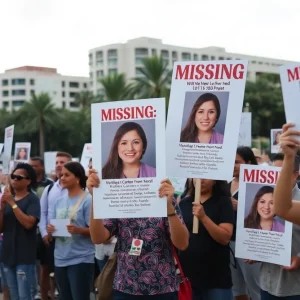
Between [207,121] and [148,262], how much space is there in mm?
1019

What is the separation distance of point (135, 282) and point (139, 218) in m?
0.40

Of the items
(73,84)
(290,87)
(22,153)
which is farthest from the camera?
(73,84)

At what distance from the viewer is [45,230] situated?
6133 millimetres

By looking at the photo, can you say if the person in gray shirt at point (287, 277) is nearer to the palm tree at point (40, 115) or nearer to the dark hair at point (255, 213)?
the dark hair at point (255, 213)

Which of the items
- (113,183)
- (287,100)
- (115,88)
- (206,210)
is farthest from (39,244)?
(115,88)

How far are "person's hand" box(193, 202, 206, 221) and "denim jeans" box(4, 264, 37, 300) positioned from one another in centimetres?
259

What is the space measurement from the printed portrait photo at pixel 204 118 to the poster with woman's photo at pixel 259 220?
490 mm

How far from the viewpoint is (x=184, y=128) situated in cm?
404

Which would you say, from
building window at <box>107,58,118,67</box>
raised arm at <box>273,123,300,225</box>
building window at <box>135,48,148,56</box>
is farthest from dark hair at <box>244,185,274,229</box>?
building window at <box>107,58,118,67</box>

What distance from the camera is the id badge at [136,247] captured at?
375 centimetres

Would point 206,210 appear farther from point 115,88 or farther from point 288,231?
point 115,88

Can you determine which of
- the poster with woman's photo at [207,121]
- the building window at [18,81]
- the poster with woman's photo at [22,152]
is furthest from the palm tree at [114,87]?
the building window at [18,81]

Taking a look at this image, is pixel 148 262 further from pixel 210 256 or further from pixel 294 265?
pixel 294 265

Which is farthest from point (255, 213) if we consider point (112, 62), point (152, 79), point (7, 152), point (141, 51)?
point (112, 62)
